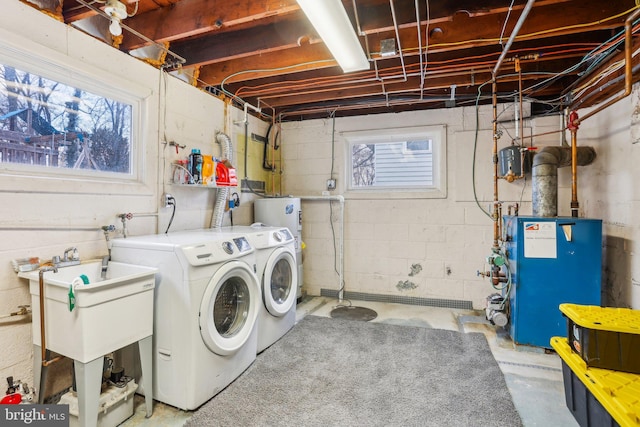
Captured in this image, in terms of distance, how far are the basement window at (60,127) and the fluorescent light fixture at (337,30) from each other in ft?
5.28

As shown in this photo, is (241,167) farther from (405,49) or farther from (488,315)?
(488,315)

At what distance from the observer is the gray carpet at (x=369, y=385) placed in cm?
174

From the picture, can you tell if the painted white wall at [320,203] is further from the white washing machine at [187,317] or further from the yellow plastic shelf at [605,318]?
the yellow plastic shelf at [605,318]

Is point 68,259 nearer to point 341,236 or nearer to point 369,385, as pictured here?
point 369,385

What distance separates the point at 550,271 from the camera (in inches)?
95.3

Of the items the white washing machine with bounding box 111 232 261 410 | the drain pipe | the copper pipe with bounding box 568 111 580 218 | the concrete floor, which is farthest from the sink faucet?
the copper pipe with bounding box 568 111 580 218

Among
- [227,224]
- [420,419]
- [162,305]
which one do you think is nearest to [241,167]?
[227,224]

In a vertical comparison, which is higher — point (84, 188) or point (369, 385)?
point (84, 188)

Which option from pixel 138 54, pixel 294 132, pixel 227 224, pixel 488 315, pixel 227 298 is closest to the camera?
pixel 227 298

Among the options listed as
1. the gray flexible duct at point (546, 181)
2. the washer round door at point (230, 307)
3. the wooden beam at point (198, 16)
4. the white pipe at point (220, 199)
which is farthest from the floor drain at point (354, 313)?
the wooden beam at point (198, 16)

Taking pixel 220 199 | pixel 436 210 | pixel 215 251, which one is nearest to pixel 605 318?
pixel 215 251

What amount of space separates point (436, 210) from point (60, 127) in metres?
3.55

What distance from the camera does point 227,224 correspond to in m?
3.41

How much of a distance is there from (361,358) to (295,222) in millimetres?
1682
